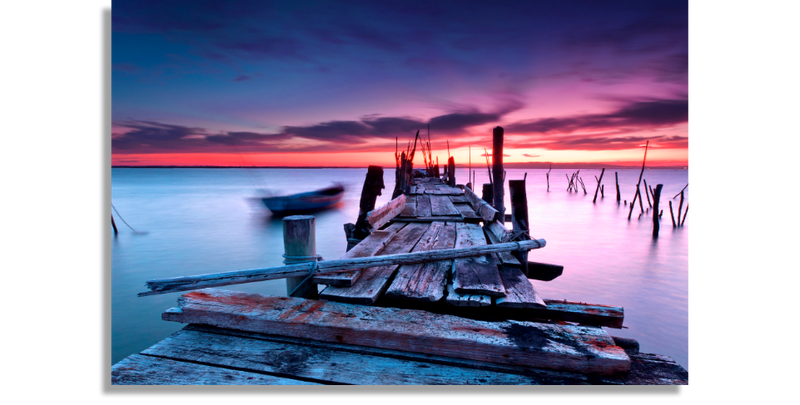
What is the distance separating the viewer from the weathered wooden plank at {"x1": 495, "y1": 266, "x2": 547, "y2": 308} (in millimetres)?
2592

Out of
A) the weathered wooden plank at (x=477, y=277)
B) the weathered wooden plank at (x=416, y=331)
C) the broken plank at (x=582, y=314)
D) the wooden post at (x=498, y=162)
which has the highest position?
the wooden post at (x=498, y=162)

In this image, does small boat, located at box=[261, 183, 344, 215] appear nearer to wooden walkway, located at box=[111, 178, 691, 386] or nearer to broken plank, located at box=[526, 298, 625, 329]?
wooden walkway, located at box=[111, 178, 691, 386]

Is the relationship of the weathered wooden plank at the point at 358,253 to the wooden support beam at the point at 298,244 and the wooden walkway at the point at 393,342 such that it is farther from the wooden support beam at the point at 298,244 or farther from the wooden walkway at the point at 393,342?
the wooden support beam at the point at 298,244

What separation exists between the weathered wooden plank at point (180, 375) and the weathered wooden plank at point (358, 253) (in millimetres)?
1198

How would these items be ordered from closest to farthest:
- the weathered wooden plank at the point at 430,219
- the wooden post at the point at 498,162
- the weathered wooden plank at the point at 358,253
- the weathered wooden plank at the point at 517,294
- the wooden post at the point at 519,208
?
the weathered wooden plank at the point at 517,294
the weathered wooden plank at the point at 358,253
the wooden post at the point at 519,208
the weathered wooden plank at the point at 430,219
the wooden post at the point at 498,162

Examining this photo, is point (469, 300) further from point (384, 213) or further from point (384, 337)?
point (384, 213)

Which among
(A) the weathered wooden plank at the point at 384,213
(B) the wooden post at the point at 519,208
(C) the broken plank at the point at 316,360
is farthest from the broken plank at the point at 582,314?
(A) the weathered wooden plank at the point at 384,213

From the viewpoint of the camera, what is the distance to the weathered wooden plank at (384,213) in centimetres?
523

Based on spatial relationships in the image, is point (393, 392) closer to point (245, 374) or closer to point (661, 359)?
point (245, 374)

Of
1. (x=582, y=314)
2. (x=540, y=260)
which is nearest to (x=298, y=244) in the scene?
(x=582, y=314)

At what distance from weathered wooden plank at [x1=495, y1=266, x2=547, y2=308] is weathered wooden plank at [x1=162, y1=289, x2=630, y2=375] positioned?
366mm

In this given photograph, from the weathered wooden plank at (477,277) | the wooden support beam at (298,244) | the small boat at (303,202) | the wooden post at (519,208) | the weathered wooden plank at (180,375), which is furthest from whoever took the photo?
the small boat at (303,202)
